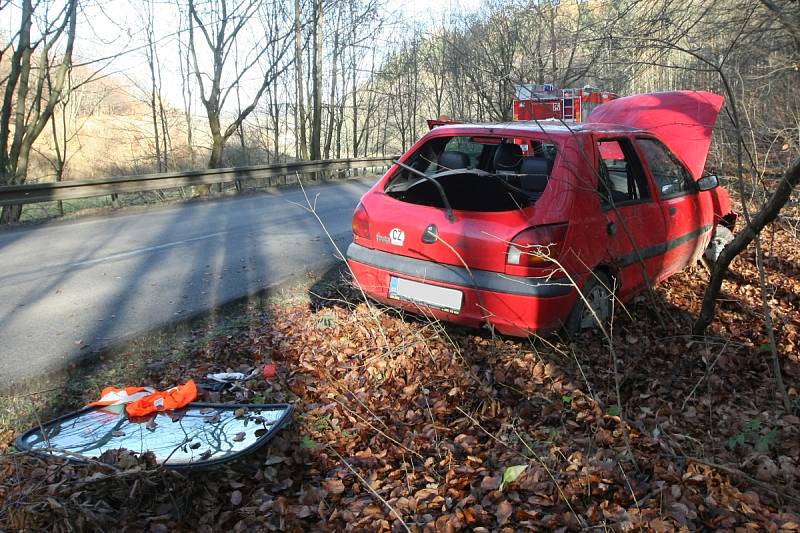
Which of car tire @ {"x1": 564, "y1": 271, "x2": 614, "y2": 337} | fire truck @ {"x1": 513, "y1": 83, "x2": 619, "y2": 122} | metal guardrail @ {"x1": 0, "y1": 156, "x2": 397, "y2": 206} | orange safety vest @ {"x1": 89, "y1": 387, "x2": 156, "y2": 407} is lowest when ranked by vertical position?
orange safety vest @ {"x1": 89, "y1": 387, "x2": 156, "y2": 407}

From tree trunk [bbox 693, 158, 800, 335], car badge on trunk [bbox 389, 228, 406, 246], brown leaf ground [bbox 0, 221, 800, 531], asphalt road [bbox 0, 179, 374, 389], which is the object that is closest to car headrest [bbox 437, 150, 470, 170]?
car badge on trunk [bbox 389, 228, 406, 246]

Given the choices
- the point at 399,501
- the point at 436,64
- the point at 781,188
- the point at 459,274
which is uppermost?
the point at 436,64

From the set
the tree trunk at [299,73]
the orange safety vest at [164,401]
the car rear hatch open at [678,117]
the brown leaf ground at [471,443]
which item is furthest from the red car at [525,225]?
the tree trunk at [299,73]

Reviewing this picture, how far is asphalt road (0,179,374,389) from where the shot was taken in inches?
189

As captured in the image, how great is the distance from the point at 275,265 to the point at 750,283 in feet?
16.8

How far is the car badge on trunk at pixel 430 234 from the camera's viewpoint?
4227mm

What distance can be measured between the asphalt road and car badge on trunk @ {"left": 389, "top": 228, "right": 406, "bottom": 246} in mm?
2103

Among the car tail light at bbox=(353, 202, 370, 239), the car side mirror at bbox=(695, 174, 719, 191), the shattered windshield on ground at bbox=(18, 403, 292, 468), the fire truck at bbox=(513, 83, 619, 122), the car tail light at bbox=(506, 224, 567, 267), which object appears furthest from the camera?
the fire truck at bbox=(513, 83, 619, 122)

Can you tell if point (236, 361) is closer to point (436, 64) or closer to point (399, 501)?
point (399, 501)

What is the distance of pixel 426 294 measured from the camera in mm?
4289

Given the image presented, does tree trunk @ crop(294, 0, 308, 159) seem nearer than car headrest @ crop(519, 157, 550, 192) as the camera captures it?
No

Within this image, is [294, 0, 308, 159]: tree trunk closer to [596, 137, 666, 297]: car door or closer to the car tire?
[596, 137, 666, 297]: car door

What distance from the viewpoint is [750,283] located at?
588cm

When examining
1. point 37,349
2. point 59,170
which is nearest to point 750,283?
point 37,349
